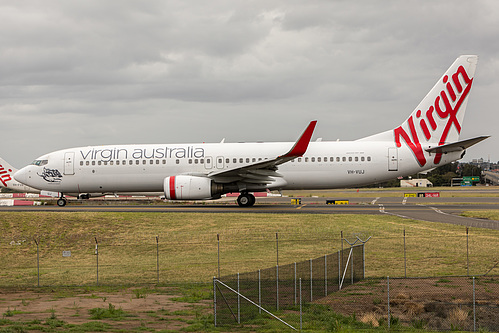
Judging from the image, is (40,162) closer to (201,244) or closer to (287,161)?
(287,161)

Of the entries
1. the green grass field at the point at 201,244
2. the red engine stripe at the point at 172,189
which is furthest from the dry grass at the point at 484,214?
the red engine stripe at the point at 172,189

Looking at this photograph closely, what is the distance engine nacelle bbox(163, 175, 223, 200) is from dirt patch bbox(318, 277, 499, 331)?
17571mm

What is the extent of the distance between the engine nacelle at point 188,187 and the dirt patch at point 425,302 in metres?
17.6

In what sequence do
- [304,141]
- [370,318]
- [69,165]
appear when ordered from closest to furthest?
[370,318] → [304,141] → [69,165]

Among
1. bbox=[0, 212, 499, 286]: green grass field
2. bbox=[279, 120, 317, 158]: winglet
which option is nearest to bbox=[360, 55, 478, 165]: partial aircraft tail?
bbox=[279, 120, 317, 158]: winglet

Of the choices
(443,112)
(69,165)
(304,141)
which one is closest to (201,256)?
(304,141)

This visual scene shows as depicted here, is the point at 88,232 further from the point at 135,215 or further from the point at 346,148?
the point at 346,148

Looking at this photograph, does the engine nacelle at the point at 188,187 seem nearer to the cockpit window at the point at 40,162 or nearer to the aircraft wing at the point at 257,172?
the aircraft wing at the point at 257,172

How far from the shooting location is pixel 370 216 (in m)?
30.3

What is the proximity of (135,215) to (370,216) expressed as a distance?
1345 cm

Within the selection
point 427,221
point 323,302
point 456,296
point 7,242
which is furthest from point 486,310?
point 7,242

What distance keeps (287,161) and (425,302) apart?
1925 centimetres

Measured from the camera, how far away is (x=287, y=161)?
33.6 metres

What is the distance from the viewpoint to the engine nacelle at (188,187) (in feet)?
110
